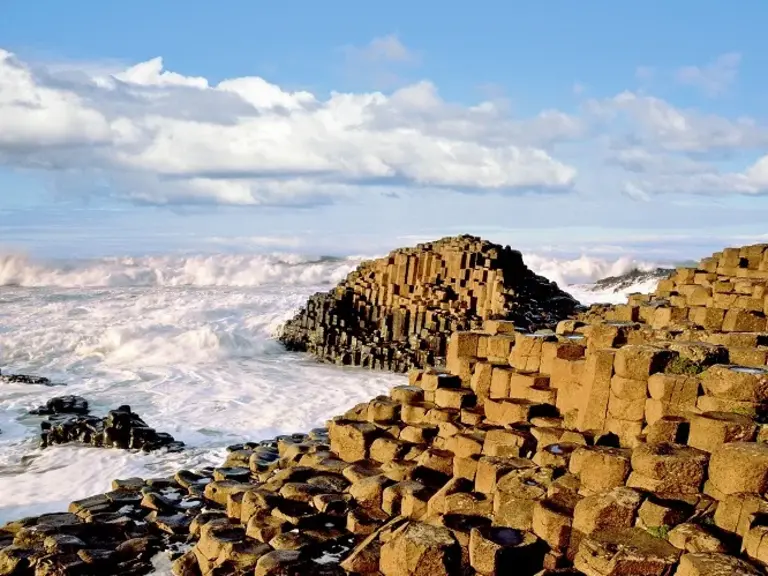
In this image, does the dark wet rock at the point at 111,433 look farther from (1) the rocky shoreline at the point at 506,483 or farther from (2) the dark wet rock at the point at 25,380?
(2) the dark wet rock at the point at 25,380

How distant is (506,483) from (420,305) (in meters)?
19.3

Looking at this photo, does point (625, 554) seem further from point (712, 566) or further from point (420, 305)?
point (420, 305)

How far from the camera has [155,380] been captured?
71.2 feet

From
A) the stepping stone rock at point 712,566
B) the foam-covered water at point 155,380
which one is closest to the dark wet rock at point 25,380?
the foam-covered water at point 155,380

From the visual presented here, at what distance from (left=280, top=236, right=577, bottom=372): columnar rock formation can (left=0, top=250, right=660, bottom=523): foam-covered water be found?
3.79 feet

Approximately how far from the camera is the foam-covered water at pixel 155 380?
43.2 ft

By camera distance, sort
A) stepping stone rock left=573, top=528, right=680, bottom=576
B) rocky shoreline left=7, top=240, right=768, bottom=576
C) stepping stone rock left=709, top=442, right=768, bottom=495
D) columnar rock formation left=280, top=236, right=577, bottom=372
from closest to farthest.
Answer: stepping stone rock left=573, top=528, right=680, bottom=576 → stepping stone rock left=709, top=442, right=768, bottom=495 → rocky shoreline left=7, top=240, right=768, bottom=576 → columnar rock formation left=280, top=236, right=577, bottom=372

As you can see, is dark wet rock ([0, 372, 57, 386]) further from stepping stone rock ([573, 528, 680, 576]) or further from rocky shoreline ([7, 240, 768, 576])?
stepping stone rock ([573, 528, 680, 576])

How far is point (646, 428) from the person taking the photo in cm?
766

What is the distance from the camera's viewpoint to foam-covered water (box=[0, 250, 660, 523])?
13156mm

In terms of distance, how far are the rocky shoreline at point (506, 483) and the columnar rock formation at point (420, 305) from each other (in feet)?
43.2

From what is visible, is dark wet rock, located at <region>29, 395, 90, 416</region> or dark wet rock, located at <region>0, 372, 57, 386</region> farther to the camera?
dark wet rock, located at <region>0, 372, 57, 386</region>

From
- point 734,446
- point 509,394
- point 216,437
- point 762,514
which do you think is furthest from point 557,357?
point 216,437

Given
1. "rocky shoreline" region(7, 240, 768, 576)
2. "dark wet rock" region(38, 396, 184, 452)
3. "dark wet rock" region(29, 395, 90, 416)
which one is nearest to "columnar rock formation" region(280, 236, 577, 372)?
"dark wet rock" region(29, 395, 90, 416)
